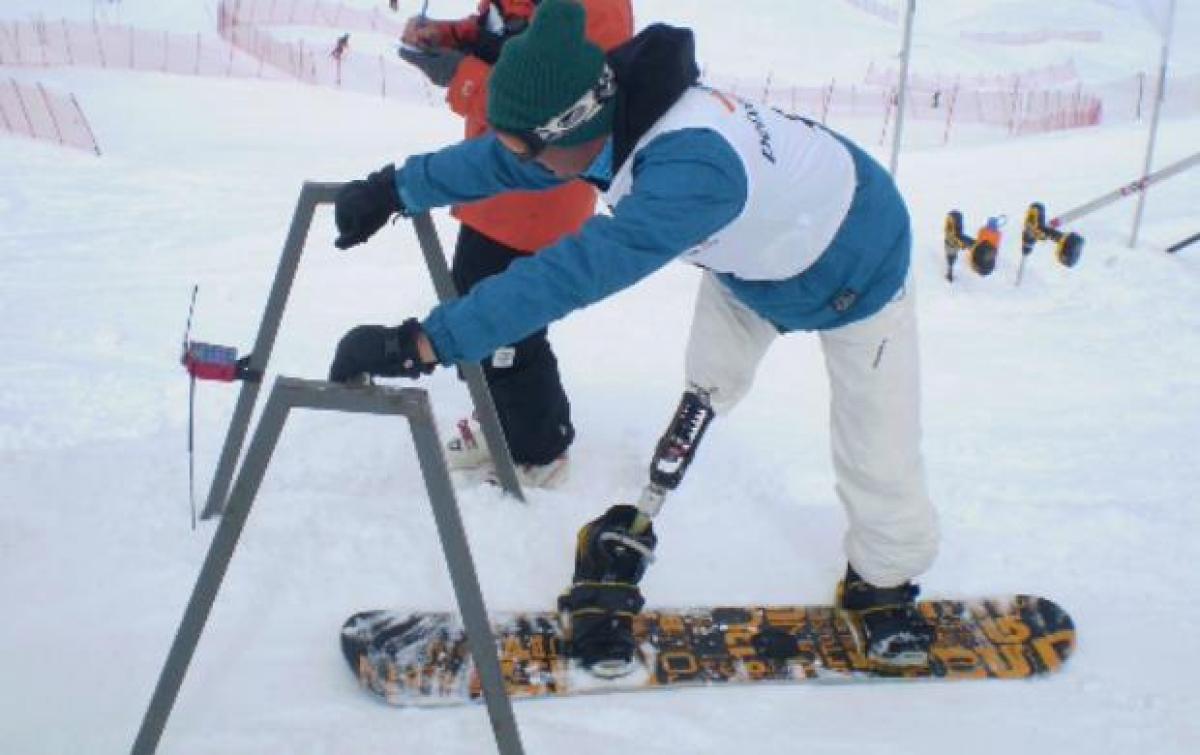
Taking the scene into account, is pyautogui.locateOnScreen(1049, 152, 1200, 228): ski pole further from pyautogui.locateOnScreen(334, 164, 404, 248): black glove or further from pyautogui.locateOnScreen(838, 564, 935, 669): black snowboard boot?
pyautogui.locateOnScreen(334, 164, 404, 248): black glove

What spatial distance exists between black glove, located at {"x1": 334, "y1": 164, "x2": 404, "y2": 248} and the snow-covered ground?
947 mm

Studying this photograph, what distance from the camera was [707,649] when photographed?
284cm

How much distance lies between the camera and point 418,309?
208 inches

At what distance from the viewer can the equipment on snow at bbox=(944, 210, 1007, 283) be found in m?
5.54

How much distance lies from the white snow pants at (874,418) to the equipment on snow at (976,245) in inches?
118

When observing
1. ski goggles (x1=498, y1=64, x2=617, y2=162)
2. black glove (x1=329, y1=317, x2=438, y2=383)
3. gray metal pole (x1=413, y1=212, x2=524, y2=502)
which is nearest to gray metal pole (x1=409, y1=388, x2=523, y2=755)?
black glove (x1=329, y1=317, x2=438, y2=383)

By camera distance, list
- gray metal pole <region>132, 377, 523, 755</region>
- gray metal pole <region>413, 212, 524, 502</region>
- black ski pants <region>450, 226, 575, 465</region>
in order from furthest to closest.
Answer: black ski pants <region>450, 226, 575, 465</region>, gray metal pole <region>413, 212, 524, 502</region>, gray metal pole <region>132, 377, 523, 755</region>

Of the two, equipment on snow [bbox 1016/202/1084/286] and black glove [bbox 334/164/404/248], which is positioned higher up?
black glove [bbox 334/164/404/248]

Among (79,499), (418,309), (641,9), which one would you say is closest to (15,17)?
(641,9)

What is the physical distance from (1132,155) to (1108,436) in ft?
19.5

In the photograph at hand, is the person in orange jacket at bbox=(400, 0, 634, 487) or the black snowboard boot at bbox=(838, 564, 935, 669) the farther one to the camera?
the person in orange jacket at bbox=(400, 0, 634, 487)

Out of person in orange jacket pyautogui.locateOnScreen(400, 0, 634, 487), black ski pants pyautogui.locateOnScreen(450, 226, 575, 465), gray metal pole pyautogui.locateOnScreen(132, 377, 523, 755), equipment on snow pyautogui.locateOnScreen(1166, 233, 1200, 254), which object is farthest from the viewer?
equipment on snow pyautogui.locateOnScreen(1166, 233, 1200, 254)

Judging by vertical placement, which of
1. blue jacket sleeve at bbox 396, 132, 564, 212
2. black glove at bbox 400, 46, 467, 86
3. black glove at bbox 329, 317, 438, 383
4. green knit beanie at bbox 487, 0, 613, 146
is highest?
green knit beanie at bbox 487, 0, 613, 146

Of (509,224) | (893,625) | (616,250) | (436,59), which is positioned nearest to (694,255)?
(616,250)
